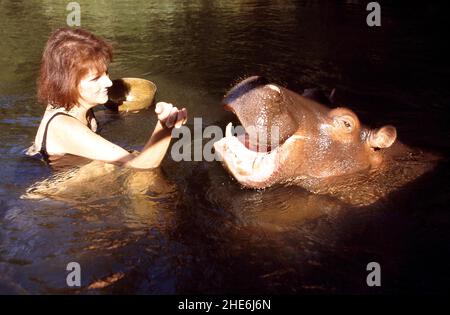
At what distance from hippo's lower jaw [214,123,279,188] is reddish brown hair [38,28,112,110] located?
1.40 m

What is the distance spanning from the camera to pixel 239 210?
370 cm

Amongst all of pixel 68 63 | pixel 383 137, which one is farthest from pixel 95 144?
pixel 383 137

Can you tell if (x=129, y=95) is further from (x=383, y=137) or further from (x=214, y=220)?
(x=383, y=137)

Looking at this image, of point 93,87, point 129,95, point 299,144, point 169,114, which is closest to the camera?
point 169,114

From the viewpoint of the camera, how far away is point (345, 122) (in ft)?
11.7

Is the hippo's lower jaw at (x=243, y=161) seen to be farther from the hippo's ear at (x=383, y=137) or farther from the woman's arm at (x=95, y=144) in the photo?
the hippo's ear at (x=383, y=137)

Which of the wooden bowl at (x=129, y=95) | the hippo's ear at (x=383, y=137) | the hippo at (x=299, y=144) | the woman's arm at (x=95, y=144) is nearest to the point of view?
the hippo at (x=299, y=144)

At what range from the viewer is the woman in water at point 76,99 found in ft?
12.5

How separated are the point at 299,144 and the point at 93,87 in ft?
6.34

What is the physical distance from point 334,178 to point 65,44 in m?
2.65

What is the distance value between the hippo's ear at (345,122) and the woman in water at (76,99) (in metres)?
1.40

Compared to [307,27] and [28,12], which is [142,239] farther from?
[28,12]

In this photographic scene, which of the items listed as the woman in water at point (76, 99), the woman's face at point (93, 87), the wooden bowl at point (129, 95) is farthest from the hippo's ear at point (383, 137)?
the wooden bowl at point (129, 95)
